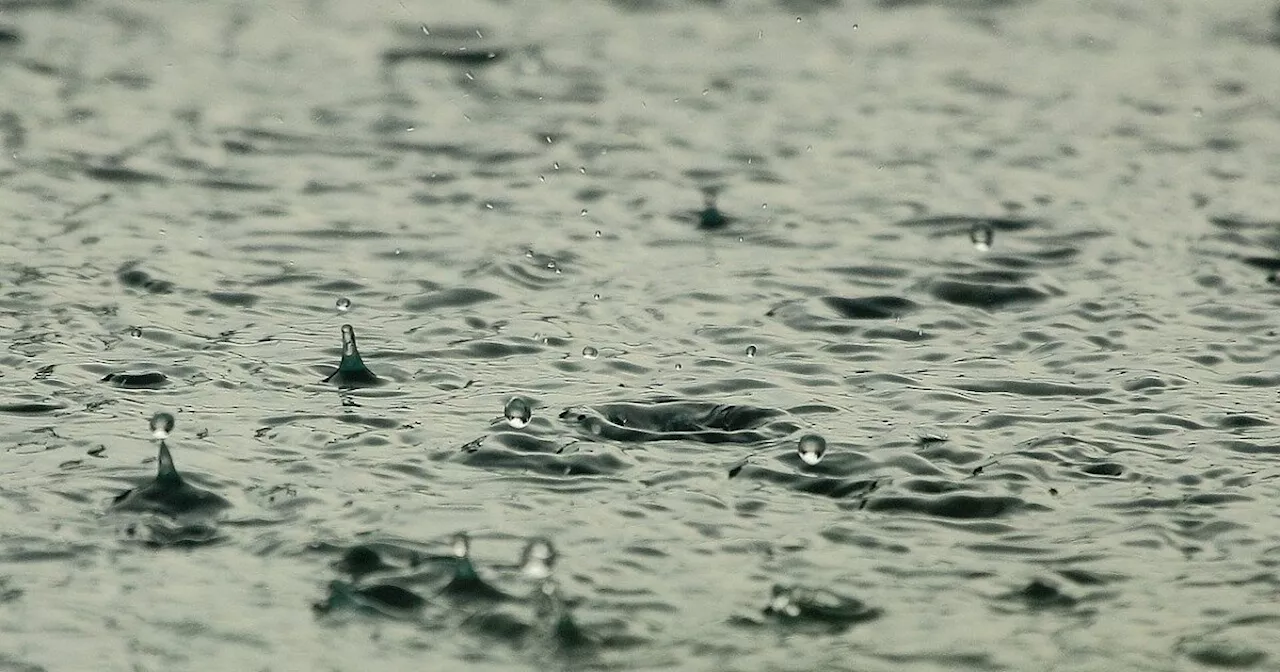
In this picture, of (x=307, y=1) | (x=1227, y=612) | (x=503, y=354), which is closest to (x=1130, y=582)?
(x=1227, y=612)

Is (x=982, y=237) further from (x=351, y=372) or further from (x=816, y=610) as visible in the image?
(x=816, y=610)

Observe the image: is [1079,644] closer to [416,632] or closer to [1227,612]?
[1227,612]

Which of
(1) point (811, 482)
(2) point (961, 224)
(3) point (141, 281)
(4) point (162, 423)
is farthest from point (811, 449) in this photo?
(3) point (141, 281)

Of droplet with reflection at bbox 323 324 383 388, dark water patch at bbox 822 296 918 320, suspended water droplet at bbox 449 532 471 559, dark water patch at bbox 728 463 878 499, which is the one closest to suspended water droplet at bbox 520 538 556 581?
suspended water droplet at bbox 449 532 471 559

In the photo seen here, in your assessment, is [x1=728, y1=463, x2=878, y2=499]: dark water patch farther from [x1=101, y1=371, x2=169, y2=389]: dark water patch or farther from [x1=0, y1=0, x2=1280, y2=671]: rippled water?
[x1=101, y1=371, x2=169, y2=389]: dark water patch

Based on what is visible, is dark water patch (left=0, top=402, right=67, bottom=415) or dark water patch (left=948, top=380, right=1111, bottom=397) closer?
dark water patch (left=0, top=402, right=67, bottom=415)
